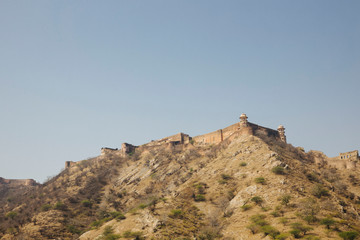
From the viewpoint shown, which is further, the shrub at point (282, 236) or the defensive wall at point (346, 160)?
the defensive wall at point (346, 160)

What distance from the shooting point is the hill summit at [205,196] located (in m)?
32.2

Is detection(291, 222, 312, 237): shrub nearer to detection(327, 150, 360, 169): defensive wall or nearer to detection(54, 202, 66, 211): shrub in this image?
detection(327, 150, 360, 169): defensive wall

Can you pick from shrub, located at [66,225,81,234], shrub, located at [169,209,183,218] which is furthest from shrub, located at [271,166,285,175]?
shrub, located at [66,225,81,234]

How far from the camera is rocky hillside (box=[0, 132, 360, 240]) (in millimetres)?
31750

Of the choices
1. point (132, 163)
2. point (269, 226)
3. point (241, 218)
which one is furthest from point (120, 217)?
point (132, 163)

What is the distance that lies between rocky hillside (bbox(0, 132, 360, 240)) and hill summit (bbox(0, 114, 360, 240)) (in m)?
0.14

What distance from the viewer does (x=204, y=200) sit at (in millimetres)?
42219

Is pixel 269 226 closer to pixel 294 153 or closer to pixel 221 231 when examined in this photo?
pixel 221 231

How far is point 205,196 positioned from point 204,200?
0.78 metres

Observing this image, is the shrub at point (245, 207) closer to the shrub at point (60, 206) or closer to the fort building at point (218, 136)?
the fort building at point (218, 136)

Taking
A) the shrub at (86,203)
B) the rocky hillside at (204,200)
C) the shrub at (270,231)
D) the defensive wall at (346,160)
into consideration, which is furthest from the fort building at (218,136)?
the shrub at (270,231)

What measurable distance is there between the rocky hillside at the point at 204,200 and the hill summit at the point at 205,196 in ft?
0.46

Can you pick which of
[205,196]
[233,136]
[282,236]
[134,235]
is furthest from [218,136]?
[282,236]

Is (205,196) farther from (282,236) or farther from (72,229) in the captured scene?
(72,229)
